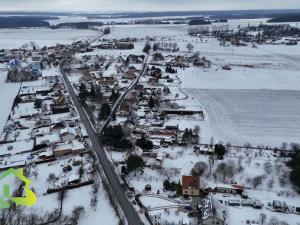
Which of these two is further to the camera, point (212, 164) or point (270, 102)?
point (270, 102)

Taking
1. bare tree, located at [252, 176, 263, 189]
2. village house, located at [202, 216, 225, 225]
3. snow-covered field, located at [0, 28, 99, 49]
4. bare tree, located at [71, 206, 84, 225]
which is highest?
snow-covered field, located at [0, 28, 99, 49]

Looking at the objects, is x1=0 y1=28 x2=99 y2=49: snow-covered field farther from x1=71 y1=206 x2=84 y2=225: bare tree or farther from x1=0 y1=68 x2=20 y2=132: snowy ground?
x1=71 y1=206 x2=84 y2=225: bare tree

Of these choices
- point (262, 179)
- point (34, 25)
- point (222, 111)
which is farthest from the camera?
point (34, 25)

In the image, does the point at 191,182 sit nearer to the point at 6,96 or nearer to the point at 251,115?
the point at 251,115

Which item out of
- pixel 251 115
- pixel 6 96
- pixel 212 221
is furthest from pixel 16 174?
pixel 251 115

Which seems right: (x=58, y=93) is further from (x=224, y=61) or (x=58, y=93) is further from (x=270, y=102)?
(x=224, y=61)

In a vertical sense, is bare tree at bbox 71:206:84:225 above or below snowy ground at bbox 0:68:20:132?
below

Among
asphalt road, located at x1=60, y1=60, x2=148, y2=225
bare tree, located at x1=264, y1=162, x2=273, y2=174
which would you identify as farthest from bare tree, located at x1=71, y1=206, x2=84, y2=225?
bare tree, located at x1=264, y1=162, x2=273, y2=174

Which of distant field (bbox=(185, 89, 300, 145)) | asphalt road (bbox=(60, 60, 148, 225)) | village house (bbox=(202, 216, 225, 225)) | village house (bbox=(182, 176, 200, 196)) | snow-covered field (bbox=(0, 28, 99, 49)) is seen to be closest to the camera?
village house (bbox=(202, 216, 225, 225))

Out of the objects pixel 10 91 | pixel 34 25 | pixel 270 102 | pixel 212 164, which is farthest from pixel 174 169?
pixel 34 25
